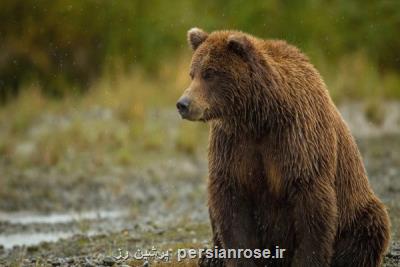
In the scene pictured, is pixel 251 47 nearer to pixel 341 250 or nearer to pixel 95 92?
pixel 341 250

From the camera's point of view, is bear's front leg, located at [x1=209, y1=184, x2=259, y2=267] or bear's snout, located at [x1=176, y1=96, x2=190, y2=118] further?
bear's front leg, located at [x1=209, y1=184, x2=259, y2=267]

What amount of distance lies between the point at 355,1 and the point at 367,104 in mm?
3985

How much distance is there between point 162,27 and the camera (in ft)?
66.7

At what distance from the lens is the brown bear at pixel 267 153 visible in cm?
629

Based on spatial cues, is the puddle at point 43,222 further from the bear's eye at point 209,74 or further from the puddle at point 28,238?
the bear's eye at point 209,74

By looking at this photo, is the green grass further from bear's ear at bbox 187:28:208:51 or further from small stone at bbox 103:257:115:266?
bear's ear at bbox 187:28:208:51

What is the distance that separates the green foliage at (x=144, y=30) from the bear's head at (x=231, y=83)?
504 inches

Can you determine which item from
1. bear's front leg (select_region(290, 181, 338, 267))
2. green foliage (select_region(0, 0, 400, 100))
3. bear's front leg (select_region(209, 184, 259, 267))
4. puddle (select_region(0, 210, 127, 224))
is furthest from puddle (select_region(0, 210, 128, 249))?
green foliage (select_region(0, 0, 400, 100))

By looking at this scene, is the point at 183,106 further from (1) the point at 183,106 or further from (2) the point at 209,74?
(2) the point at 209,74

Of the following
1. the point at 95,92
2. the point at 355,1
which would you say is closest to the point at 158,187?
the point at 95,92

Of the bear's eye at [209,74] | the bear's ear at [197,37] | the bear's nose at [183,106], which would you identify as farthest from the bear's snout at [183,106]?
the bear's ear at [197,37]

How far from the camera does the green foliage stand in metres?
19.2

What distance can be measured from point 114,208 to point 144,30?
332 inches

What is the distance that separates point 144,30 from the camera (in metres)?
20.3
